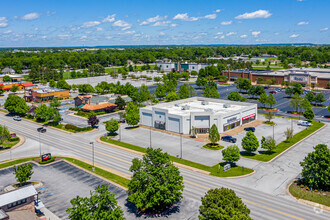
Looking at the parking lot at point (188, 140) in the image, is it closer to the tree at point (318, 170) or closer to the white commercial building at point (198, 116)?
the white commercial building at point (198, 116)

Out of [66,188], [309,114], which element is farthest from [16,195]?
[309,114]

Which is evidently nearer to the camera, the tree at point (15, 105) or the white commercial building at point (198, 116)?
the white commercial building at point (198, 116)

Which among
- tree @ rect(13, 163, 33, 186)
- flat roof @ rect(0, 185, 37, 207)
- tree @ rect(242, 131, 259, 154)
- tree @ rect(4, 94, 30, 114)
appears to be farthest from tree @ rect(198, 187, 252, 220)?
tree @ rect(4, 94, 30, 114)

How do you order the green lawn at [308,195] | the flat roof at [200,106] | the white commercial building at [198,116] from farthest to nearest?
the flat roof at [200,106]
the white commercial building at [198,116]
the green lawn at [308,195]

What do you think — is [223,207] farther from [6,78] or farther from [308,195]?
[6,78]

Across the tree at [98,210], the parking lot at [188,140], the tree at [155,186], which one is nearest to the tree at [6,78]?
the parking lot at [188,140]

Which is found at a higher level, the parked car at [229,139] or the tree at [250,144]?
the tree at [250,144]
